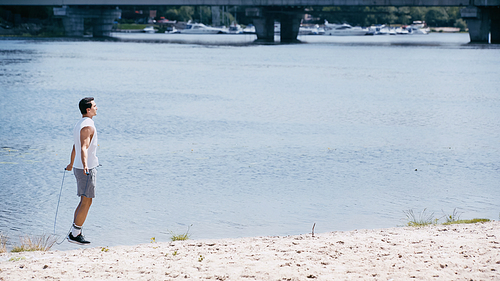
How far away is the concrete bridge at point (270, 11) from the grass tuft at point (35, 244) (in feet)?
288

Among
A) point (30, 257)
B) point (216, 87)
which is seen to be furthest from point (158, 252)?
point (216, 87)

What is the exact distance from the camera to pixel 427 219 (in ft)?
40.0

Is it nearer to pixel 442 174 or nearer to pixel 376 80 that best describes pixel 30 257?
pixel 442 174

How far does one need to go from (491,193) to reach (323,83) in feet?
97.4

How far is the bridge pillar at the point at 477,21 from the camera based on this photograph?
91625mm

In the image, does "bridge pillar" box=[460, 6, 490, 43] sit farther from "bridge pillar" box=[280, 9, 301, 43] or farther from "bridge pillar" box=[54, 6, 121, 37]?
"bridge pillar" box=[54, 6, 121, 37]

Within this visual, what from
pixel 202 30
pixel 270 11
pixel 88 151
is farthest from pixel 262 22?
pixel 88 151

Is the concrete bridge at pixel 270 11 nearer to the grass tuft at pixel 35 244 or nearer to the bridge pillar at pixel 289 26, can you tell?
the bridge pillar at pixel 289 26

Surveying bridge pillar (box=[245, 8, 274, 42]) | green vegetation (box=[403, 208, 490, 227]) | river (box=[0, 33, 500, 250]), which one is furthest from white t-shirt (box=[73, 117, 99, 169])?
bridge pillar (box=[245, 8, 274, 42])

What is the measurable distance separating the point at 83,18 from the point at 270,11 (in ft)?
129

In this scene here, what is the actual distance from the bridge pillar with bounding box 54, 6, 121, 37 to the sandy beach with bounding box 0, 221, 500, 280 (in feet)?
386

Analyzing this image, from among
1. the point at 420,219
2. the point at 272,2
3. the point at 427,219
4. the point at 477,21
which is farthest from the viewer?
the point at 272,2

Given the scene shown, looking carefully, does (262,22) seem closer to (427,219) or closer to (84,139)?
(427,219)

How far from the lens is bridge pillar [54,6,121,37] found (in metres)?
122
